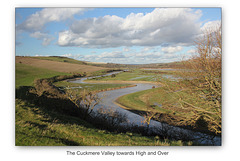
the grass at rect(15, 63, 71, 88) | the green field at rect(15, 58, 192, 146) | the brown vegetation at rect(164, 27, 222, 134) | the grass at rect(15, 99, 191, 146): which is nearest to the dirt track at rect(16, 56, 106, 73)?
the grass at rect(15, 63, 71, 88)

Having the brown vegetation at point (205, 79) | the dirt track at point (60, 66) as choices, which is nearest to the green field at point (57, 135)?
the brown vegetation at point (205, 79)

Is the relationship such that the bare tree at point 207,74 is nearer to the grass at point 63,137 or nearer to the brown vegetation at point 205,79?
the brown vegetation at point 205,79

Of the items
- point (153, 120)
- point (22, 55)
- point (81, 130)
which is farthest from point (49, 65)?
point (153, 120)

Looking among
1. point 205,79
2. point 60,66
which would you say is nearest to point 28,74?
point 60,66

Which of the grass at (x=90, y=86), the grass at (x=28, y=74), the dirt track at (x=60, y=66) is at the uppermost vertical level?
the dirt track at (x=60, y=66)

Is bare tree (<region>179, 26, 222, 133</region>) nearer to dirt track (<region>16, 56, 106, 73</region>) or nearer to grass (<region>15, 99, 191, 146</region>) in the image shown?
grass (<region>15, 99, 191, 146</region>)
